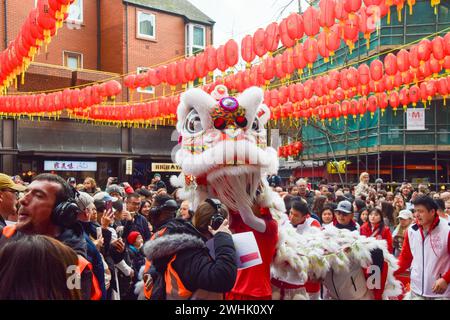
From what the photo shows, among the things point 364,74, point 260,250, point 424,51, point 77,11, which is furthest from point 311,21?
point 77,11

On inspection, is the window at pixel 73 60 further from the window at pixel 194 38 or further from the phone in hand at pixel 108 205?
the phone in hand at pixel 108 205

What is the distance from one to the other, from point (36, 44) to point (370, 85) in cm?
746

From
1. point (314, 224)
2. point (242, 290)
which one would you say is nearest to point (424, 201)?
point (314, 224)

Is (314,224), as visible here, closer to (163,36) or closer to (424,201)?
(424,201)

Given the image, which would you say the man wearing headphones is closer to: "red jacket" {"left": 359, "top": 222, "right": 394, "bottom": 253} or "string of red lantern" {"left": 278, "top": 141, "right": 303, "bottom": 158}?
"red jacket" {"left": 359, "top": 222, "right": 394, "bottom": 253}

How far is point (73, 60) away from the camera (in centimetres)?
2084

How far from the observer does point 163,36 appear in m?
21.8

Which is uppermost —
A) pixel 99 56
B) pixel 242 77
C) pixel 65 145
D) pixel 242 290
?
pixel 99 56

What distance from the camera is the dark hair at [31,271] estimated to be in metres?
1.81

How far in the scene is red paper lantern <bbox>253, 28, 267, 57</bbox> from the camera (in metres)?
8.56

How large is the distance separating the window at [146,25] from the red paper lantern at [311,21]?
14.6m

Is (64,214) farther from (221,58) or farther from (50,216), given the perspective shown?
(221,58)

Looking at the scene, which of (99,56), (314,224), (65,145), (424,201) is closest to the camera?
(424,201)

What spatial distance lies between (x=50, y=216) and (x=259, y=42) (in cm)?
654
